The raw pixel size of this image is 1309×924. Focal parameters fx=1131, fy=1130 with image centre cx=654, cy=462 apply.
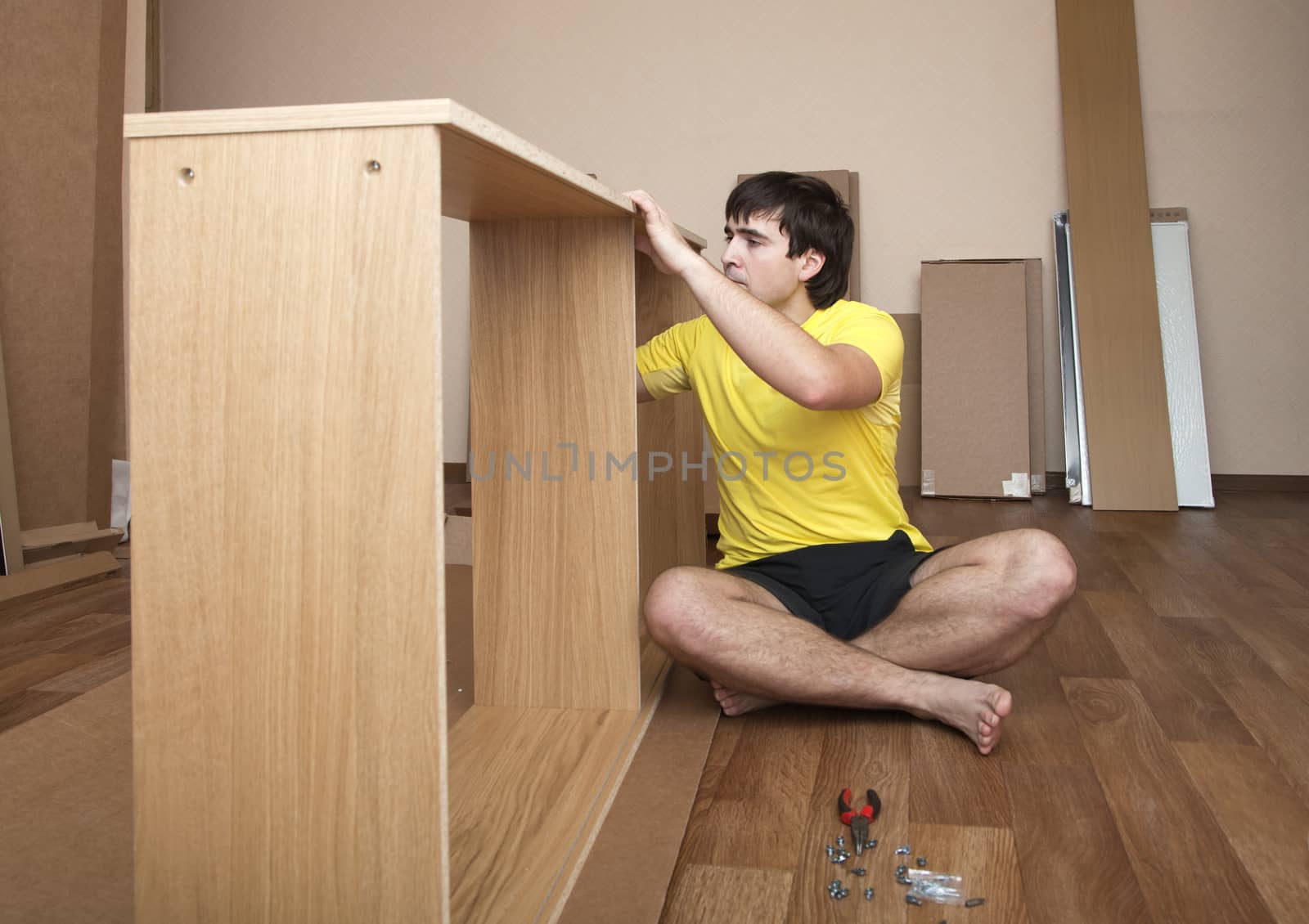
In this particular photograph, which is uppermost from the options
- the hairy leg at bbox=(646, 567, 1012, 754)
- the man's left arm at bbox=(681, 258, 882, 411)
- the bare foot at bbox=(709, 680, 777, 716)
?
the man's left arm at bbox=(681, 258, 882, 411)

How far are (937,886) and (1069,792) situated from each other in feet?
1.19

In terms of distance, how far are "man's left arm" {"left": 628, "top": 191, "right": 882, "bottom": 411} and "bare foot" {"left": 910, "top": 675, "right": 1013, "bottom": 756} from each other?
50cm

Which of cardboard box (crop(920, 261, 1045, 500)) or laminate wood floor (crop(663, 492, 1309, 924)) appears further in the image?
cardboard box (crop(920, 261, 1045, 500))

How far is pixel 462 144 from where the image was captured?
106 centimetres

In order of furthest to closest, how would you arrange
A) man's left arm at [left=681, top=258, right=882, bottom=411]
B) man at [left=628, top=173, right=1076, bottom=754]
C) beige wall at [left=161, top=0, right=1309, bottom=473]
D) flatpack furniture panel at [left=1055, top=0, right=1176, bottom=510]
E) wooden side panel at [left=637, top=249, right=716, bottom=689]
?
beige wall at [left=161, top=0, right=1309, bottom=473], flatpack furniture panel at [left=1055, top=0, right=1176, bottom=510], wooden side panel at [left=637, top=249, right=716, bottom=689], man at [left=628, top=173, right=1076, bottom=754], man's left arm at [left=681, top=258, right=882, bottom=411]

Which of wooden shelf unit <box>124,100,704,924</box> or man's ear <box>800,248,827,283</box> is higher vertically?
man's ear <box>800,248,827,283</box>

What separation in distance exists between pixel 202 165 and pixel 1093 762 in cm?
141

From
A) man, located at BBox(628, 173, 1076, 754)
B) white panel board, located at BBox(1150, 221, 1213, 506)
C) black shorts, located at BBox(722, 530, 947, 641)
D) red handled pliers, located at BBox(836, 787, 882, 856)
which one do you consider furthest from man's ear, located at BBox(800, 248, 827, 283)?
white panel board, located at BBox(1150, 221, 1213, 506)

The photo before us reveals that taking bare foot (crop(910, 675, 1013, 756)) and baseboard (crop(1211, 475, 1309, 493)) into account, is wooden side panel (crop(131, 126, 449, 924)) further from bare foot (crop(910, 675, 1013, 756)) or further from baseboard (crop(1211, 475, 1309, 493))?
baseboard (crop(1211, 475, 1309, 493))

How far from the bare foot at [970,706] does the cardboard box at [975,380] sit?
2.82m

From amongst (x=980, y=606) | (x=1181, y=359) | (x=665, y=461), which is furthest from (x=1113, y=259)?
(x=980, y=606)

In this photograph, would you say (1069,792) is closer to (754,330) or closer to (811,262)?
(754,330)

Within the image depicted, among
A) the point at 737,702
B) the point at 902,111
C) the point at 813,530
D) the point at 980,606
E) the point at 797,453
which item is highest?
the point at 902,111

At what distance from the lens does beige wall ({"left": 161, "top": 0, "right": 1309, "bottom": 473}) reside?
4.45 meters
